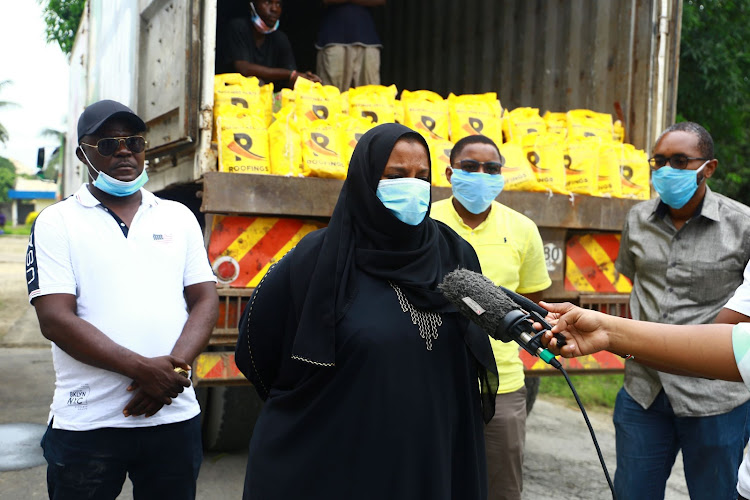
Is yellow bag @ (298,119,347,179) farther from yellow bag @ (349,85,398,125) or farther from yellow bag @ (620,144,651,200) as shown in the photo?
yellow bag @ (620,144,651,200)

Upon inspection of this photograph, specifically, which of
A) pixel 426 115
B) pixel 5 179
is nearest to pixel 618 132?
pixel 426 115

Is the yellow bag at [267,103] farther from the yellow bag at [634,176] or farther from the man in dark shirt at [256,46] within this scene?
the yellow bag at [634,176]

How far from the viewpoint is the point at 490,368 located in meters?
2.06

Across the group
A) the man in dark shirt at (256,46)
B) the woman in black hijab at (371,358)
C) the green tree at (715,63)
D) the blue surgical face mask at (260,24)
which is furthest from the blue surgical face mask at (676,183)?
the green tree at (715,63)

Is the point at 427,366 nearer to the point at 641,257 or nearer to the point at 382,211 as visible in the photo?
the point at 382,211

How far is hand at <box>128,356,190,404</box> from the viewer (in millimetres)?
2314

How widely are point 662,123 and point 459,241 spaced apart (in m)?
2.62

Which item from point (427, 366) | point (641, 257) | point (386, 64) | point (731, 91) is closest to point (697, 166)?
point (641, 257)

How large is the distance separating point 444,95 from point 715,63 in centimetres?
419

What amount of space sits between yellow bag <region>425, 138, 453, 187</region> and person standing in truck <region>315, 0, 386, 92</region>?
1705 mm

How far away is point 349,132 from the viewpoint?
367 centimetres

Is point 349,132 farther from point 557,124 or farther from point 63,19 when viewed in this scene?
point 63,19

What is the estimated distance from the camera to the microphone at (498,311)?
1.61 m

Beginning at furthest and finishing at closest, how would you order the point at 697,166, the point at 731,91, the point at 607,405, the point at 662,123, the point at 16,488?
1. the point at 731,91
2. the point at 607,405
3. the point at 662,123
4. the point at 16,488
5. the point at 697,166
